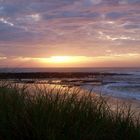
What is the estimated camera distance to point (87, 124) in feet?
22.0

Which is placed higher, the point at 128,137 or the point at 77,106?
the point at 77,106

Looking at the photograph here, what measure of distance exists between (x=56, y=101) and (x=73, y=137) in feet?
3.24

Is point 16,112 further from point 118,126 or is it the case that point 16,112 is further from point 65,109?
point 118,126

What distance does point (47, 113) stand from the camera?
6.57 meters

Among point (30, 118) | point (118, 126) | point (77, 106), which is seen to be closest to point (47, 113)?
point (30, 118)

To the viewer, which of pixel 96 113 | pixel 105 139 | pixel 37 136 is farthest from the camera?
pixel 96 113

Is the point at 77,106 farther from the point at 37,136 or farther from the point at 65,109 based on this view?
the point at 37,136

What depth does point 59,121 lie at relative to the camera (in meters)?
6.42

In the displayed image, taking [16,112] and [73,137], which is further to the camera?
[16,112]

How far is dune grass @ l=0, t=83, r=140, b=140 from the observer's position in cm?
A: 631

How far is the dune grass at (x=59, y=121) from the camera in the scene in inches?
248

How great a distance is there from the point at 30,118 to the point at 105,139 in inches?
55.4

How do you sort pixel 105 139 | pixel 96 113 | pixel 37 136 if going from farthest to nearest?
pixel 96 113, pixel 105 139, pixel 37 136

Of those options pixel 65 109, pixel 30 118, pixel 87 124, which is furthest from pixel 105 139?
pixel 30 118
